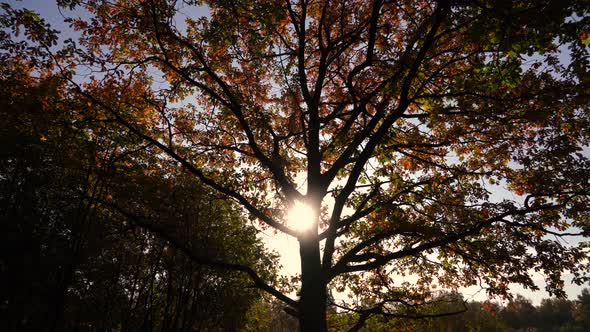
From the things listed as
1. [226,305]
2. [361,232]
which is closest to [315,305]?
[361,232]

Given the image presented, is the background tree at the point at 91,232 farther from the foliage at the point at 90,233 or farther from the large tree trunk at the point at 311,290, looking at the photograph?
the large tree trunk at the point at 311,290

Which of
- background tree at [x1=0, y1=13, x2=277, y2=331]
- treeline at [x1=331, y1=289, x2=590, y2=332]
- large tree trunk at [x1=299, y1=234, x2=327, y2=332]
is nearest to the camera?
large tree trunk at [x1=299, y1=234, x2=327, y2=332]

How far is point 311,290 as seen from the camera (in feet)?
22.7

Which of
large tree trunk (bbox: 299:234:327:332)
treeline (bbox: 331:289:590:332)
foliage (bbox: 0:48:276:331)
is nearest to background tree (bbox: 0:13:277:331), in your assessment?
foliage (bbox: 0:48:276:331)

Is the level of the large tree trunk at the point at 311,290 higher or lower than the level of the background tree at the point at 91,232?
lower

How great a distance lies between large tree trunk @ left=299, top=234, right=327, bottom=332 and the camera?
664cm

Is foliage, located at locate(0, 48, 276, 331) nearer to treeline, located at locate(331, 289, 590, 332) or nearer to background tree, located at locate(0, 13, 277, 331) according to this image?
background tree, located at locate(0, 13, 277, 331)

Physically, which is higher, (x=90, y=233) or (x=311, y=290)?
(x=90, y=233)

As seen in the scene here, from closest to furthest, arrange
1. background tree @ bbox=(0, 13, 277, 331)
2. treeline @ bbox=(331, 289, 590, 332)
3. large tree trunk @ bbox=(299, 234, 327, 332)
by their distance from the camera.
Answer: large tree trunk @ bbox=(299, 234, 327, 332), background tree @ bbox=(0, 13, 277, 331), treeline @ bbox=(331, 289, 590, 332)

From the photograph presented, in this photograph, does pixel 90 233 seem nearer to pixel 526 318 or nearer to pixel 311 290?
pixel 311 290

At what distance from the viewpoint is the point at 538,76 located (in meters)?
6.69

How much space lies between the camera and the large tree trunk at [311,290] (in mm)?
6645

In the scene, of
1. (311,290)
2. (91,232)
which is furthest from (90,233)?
(311,290)

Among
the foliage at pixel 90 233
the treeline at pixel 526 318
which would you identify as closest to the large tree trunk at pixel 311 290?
the foliage at pixel 90 233
